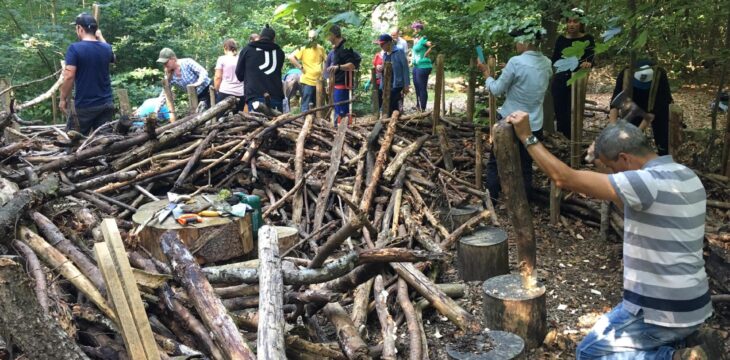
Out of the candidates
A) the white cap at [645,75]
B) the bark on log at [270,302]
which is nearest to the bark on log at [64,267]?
the bark on log at [270,302]

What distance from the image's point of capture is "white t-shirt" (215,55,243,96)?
9.80m

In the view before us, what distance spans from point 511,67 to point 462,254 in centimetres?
225

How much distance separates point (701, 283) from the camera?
311 centimetres

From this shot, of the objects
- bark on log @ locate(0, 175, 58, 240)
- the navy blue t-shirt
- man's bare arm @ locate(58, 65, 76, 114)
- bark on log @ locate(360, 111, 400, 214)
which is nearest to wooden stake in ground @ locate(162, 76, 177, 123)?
the navy blue t-shirt

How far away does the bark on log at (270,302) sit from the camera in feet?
10.1

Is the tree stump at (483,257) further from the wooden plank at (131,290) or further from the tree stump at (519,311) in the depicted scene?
the wooden plank at (131,290)

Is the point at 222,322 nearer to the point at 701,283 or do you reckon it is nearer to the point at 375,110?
the point at 701,283

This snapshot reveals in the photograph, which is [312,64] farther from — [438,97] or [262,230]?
[262,230]

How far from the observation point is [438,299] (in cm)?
472

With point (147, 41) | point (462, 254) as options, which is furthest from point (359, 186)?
point (147, 41)

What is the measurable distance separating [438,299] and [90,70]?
208 inches

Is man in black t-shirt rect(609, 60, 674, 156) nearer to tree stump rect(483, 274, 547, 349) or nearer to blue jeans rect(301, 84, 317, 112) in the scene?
tree stump rect(483, 274, 547, 349)

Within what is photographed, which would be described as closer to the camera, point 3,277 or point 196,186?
point 3,277

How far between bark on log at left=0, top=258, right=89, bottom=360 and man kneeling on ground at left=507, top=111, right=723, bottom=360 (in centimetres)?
277
